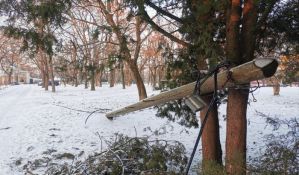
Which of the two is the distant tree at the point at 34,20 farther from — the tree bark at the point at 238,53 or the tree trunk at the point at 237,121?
the tree trunk at the point at 237,121

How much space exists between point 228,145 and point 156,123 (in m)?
7.43

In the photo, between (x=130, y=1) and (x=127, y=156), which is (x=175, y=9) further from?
(x=127, y=156)

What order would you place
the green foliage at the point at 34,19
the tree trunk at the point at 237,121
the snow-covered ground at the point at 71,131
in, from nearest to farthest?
the tree trunk at the point at 237,121 < the green foliage at the point at 34,19 < the snow-covered ground at the point at 71,131

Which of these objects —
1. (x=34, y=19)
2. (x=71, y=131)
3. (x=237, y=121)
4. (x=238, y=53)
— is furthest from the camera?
(x=71, y=131)

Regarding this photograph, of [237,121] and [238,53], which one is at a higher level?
[238,53]

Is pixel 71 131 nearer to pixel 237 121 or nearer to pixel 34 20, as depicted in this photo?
pixel 34 20

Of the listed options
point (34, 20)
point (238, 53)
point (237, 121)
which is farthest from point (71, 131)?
point (238, 53)

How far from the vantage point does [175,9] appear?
7.68 m

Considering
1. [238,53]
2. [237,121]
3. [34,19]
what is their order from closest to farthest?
[237,121]
[238,53]
[34,19]

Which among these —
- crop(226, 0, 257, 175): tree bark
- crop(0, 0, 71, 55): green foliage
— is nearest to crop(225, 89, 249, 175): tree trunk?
crop(226, 0, 257, 175): tree bark

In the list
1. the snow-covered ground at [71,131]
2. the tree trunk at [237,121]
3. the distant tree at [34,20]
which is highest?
the distant tree at [34,20]

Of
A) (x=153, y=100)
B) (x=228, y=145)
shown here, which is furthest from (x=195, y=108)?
(x=153, y=100)

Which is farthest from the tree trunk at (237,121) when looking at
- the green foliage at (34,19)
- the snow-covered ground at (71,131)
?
the snow-covered ground at (71,131)

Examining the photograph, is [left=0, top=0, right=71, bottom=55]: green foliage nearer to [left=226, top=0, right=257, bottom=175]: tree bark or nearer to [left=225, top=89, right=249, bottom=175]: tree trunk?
[left=226, top=0, right=257, bottom=175]: tree bark
